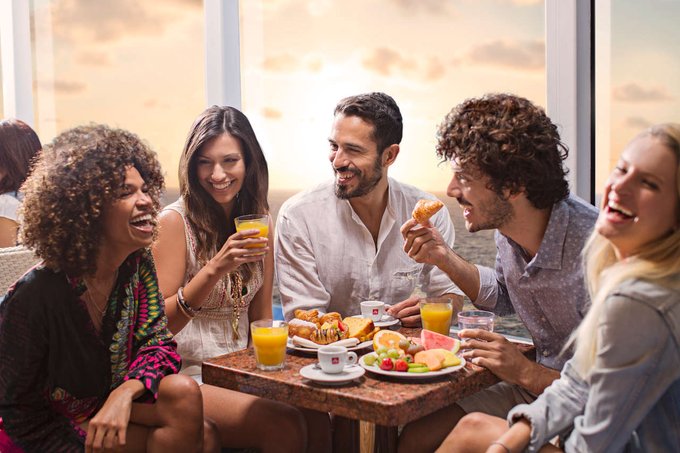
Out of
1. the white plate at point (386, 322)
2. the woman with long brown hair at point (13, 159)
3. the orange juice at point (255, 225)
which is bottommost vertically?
the white plate at point (386, 322)

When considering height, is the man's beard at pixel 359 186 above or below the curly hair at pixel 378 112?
below

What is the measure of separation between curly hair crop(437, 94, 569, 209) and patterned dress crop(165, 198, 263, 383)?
1.06 meters

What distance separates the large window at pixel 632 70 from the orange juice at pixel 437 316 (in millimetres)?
1127

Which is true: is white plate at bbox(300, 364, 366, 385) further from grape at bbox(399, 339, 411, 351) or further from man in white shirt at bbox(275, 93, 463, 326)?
man in white shirt at bbox(275, 93, 463, 326)

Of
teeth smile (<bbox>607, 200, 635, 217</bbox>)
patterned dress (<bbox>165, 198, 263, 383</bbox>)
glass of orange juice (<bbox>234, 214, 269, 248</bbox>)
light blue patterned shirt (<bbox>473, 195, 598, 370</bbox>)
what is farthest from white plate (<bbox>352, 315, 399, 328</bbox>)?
teeth smile (<bbox>607, 200, 635, 217</bbox>)

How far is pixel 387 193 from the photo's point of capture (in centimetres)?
325

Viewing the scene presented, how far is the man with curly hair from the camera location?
2.32m

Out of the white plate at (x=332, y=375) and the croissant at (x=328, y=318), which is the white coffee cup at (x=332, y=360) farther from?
the croissant at (x=328, y=318)

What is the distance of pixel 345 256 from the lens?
3090 millimetres

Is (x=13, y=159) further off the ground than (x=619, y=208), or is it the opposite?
(x=13, y=159)

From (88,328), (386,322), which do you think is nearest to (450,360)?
(386,322)

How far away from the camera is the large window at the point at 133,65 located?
6.86 meters

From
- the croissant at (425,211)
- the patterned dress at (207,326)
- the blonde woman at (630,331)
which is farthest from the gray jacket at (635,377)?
the patterned dress at (207,326)

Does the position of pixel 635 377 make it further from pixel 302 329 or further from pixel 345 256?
pixel 345 256
